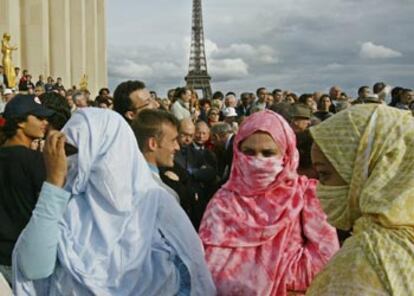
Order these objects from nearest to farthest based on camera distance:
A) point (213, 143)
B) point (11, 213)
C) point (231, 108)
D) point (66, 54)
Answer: point (11, 213) → point (213, 143) → point (231, 108) → point (66, 54)

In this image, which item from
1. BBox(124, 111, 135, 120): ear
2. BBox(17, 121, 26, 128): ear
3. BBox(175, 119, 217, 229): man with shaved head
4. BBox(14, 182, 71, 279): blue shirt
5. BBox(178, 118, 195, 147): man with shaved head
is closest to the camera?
BBox(14, 182, 71, 279): blue shirt

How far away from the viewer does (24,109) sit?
5.79m

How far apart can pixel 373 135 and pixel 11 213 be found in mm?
3198

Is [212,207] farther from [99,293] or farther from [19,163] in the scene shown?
[19,163]

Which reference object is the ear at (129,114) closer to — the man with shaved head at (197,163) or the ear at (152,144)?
the man with shaved head at (197,163)

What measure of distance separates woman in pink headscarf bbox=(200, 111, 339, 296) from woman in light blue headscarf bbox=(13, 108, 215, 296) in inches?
15.1

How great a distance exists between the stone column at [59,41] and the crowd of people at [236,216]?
3841cm

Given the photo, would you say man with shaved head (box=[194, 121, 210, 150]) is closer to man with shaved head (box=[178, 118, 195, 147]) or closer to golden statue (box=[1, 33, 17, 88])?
man with shaved head (box=[178, 118, 195, 147])

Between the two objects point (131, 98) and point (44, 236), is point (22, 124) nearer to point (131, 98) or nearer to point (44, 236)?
point (131, 98)

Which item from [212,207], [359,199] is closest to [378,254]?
[359,199]

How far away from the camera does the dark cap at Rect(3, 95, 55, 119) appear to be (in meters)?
5.77

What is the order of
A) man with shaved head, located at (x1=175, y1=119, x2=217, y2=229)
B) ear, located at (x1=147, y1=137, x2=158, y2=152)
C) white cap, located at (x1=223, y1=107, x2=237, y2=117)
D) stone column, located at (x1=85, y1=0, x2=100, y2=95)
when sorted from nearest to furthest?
ear, located at (x1=147, y1=137, x2=158, y2=152)
man with shaved head, located at (x1=175, y1=119, x2=217, y2=229)
white cap, located at (x1=223, y1=107, x2=237, y2=117)
stone column, located at (x1=85, y1=0, x2=100, y2=95)

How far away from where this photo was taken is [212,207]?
426cm

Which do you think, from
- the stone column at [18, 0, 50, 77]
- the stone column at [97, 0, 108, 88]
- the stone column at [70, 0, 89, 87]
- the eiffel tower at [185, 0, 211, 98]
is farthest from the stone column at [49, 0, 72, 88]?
the eiffel tower at [185, 0, 211, 98]
